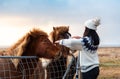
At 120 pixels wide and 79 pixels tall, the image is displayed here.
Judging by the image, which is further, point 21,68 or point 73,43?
point 21,68

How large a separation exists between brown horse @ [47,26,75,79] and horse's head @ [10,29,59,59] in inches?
9.1

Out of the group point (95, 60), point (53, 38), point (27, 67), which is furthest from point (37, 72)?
point (53, 38)

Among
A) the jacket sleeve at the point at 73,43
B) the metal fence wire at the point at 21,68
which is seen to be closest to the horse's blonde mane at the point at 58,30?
the metal fence wire at the point at 21,68

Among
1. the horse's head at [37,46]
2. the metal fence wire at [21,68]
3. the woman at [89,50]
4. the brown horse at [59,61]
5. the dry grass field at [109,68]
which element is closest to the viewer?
the woman at [89,50]

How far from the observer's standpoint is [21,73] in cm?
898

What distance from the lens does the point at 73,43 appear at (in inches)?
326

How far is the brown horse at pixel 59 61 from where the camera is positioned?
953 cm

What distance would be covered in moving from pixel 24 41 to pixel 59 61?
134 cm

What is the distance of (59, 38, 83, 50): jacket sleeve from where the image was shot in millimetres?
8250

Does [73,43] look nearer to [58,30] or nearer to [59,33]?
[59,33]

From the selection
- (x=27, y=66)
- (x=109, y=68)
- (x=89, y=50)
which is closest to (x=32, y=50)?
(x=27, y=66)

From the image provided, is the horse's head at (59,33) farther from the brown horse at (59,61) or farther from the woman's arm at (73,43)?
the woman's arm at (73,43)

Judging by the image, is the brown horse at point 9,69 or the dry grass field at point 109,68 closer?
the brown horse at point 9,69

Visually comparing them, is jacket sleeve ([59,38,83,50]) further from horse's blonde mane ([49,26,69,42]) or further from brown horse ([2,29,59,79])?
horse's blonde mane ([49,26,69,42])
